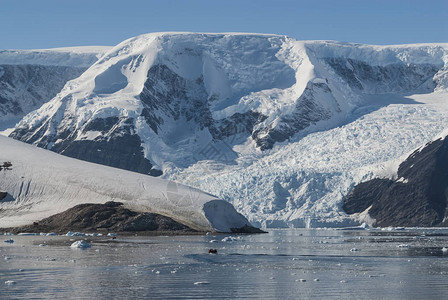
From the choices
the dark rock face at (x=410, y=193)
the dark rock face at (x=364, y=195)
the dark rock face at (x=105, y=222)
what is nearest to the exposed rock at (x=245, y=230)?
the dark rock face at (x=105, y=222)

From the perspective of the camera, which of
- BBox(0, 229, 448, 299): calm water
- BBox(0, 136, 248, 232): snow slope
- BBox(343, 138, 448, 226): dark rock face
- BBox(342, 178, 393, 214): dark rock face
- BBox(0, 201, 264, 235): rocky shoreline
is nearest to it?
BBox(0, 229, 448, 299): calm water

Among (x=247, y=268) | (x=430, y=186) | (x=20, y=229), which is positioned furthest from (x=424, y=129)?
(x=247, y=268)

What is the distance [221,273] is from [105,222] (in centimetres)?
6524

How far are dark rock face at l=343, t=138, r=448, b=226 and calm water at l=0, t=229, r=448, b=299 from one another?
92.6 m

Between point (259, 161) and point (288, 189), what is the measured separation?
104 ft

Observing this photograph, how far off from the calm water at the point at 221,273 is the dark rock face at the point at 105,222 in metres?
41.3

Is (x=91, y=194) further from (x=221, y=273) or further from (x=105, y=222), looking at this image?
(x=221, y=273)

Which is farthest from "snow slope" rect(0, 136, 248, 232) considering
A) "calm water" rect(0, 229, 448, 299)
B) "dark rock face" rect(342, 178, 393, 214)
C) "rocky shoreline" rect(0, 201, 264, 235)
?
"calm water" rect(0, 229, 448, 299)

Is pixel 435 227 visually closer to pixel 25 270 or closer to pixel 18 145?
pixel 18 145

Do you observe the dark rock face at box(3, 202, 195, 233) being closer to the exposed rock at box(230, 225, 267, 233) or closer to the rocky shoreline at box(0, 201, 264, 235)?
the rocky shoreline at box(0, 201, 264, 235)

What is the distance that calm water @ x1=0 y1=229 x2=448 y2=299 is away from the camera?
1535 inches

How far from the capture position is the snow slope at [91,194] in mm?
115750

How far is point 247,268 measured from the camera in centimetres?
5162

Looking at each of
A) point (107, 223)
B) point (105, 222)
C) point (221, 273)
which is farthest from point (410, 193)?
point (221, 273)
